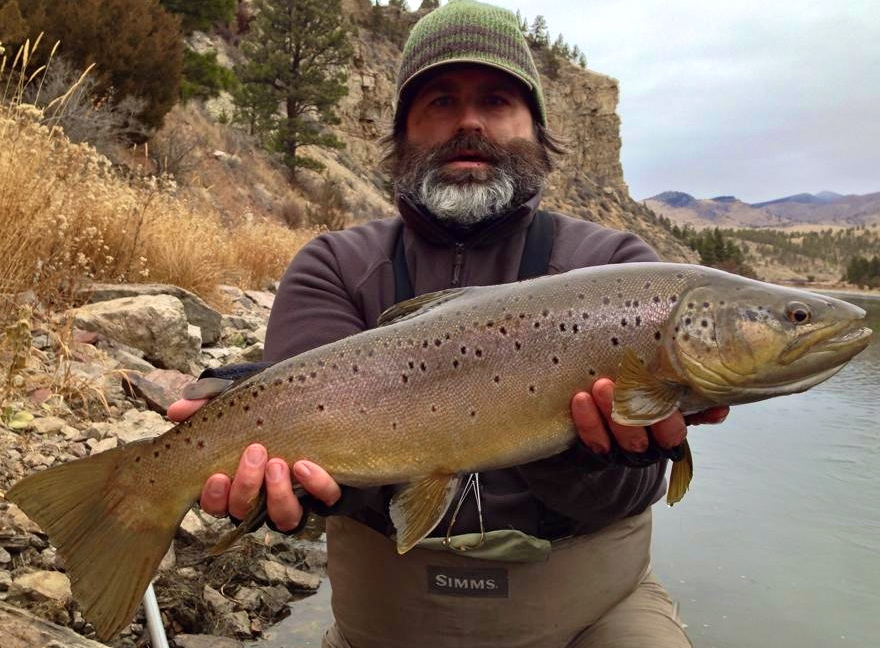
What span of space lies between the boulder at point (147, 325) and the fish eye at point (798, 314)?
5122mm

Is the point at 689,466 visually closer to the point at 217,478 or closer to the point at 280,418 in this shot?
the point at 280,418

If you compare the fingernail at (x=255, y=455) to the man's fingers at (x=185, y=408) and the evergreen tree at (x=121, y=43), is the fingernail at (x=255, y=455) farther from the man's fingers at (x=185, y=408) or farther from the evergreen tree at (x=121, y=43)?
the evergreen tree at (x=121, y=43)

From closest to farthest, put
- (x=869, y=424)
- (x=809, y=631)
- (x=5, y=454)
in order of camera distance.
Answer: (x=5, y=454) → (x=809, y=631) → (x=869, y=424)

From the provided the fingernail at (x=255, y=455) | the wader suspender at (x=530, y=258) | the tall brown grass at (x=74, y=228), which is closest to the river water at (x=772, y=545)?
the fingernail at (x=255, y=455)

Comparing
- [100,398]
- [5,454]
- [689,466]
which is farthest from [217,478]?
[100,398]

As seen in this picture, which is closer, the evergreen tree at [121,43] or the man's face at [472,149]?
the man's face at [472,149]

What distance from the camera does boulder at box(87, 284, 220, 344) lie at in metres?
6.50

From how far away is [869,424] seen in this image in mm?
10602

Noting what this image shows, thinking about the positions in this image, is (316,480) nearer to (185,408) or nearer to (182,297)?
(185,408)

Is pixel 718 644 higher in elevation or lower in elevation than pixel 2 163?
lower

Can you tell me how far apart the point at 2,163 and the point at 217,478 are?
3.89 m

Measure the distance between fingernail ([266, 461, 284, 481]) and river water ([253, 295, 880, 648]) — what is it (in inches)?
67.3

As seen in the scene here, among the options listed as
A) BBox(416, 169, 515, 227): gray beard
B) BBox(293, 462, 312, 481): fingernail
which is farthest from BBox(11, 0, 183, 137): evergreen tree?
BBox(293, 462, 312, 481): fingernail

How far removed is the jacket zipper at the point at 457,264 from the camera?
9.83ft
